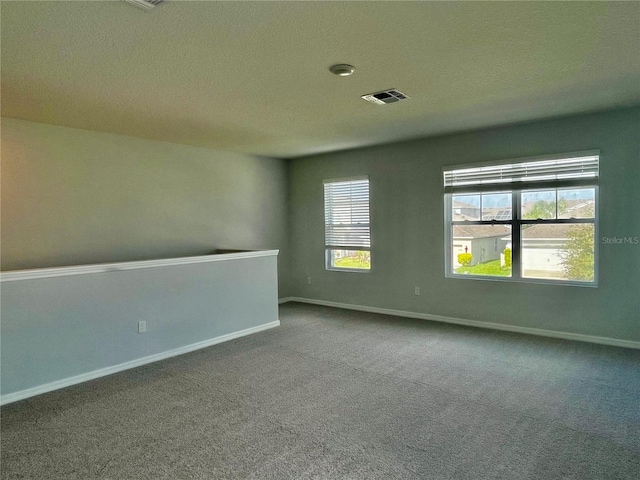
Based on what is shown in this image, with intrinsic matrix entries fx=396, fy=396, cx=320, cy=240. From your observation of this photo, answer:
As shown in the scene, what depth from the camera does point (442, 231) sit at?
17.6 ft

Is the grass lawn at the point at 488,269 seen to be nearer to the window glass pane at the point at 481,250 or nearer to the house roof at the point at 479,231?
the window glass pane at the point at 481,250

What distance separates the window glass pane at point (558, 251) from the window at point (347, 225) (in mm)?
2260

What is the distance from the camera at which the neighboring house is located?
5005 millimetres

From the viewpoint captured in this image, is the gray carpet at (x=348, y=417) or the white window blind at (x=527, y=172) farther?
the white window blind at (x=527, y=172)

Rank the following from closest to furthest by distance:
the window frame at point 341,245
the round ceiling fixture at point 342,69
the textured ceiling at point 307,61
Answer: the textured ceiling at point 307,61, the round ceiling fixture at point 342,69, the window frame at point 341,245

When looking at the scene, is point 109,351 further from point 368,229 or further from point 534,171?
point 534,171

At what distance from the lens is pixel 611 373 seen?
11.4ft

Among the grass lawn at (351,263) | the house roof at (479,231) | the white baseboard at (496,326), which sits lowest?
the white baseboard at (496,326)

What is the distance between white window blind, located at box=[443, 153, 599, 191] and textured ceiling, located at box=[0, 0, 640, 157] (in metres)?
0.55

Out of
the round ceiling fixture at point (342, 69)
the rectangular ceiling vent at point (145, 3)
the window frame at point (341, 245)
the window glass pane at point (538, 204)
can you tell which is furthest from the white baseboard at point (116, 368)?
the window glass pane at point (538, 204)

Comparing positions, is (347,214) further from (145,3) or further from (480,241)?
(145,3)

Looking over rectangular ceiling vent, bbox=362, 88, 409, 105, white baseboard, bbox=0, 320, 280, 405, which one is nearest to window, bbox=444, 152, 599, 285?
rectangular ceiling vent, bbox=362, 88, 409, 105

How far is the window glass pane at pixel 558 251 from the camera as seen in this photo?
4449 mm

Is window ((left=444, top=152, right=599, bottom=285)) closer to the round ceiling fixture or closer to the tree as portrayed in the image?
the tree
